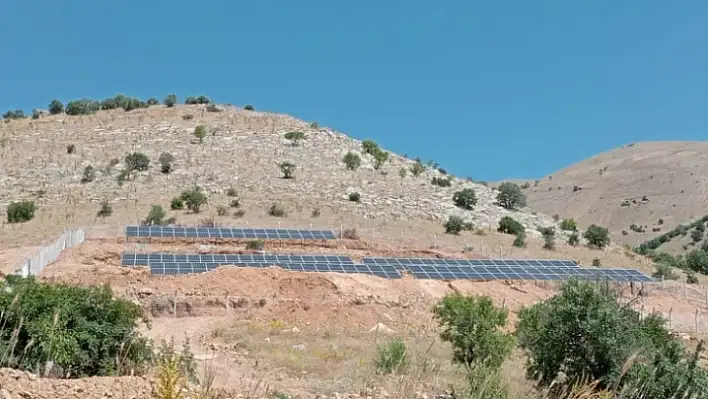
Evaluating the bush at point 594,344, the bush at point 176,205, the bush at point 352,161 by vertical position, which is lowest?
the bush at point 594,344

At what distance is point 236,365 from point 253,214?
32.6 m

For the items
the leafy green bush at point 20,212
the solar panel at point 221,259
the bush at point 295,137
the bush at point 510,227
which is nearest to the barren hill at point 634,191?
the bush at point 510,227

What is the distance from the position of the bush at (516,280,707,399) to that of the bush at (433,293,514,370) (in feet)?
9.16

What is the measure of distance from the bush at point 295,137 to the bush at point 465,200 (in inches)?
665

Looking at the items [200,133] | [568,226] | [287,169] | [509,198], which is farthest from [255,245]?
[568,226]

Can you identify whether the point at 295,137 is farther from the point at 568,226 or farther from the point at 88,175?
the point at 568,226

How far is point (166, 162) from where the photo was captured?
56531mm

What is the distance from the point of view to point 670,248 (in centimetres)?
8006

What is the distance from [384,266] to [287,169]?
28.4 m

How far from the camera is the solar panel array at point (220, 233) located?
3699cm

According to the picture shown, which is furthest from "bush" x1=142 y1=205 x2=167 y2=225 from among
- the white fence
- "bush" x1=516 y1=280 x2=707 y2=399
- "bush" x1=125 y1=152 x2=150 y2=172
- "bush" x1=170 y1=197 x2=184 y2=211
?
"bush" x1=516 y1=280 x2=707 y2=399

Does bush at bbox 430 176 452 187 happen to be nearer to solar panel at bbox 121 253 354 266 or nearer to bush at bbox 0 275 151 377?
solar panel at bbox 121 253 354 266

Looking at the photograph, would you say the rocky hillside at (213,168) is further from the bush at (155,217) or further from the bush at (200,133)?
the bush at (155,217)

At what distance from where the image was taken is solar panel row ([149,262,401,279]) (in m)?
27.2
